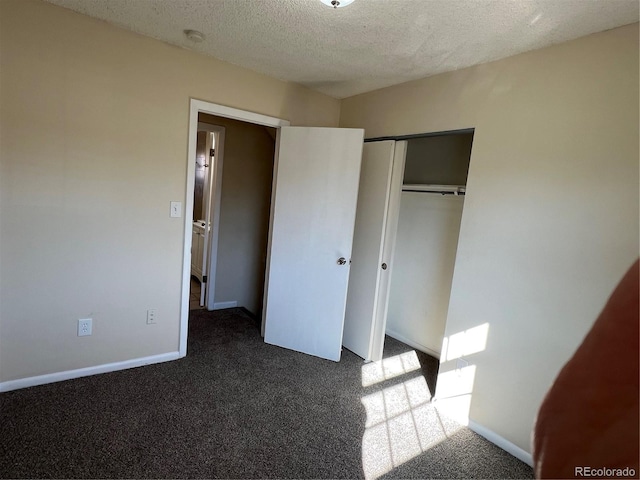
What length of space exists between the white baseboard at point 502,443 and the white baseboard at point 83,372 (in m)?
2.21

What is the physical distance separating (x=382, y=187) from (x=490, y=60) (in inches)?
42.7

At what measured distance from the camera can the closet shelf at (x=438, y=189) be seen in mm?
2844

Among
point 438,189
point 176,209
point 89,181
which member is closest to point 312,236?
Result: point 176,209

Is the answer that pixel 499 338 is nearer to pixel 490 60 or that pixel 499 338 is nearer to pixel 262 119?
pixel 490 60

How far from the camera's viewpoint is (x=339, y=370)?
2.66 m

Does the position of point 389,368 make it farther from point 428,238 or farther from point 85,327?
point 85,327

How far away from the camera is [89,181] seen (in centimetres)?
210

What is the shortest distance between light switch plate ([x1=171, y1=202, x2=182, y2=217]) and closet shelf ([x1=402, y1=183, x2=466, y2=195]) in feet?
6.85

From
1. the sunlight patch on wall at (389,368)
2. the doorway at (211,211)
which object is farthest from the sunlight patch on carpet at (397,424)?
the doorway at (211,211)

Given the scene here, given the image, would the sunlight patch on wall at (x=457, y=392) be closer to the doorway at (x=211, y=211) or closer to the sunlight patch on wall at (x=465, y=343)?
the sunlight patch on wall at (x=465, y=343)

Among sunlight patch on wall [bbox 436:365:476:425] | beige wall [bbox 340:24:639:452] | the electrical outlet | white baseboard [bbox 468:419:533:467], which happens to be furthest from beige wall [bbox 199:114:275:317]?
white baseboard [bbox 468:419:533:467]

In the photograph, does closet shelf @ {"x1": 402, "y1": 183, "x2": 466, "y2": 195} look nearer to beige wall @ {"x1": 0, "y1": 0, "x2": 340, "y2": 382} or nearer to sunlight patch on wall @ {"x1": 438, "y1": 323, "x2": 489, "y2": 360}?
sunlight patch on wall @ {"x1": 438, "y1": 323, "x2": 489, "y2": 360}

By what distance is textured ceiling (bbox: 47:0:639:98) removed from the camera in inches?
60.6

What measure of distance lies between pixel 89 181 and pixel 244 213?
1.77m
